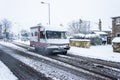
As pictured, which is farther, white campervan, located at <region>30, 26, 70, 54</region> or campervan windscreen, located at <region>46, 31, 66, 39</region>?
campervan windscreen, located at <region>46, 31, 66, 39</region>

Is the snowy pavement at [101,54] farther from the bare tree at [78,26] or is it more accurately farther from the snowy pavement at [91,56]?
the bare tree at [78,26]

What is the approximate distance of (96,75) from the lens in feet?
32.1

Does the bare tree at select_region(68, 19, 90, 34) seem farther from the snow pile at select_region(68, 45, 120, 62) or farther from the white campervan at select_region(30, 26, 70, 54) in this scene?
the white campervan at select_region(30, 26, 70, 54)

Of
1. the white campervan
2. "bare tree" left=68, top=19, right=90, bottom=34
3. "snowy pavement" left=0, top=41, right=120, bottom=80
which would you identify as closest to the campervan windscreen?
the white campervan

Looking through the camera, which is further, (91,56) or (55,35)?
(55,35)

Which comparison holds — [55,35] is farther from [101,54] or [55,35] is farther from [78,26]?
[78,26]

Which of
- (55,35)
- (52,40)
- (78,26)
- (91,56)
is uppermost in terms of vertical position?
(78,26)

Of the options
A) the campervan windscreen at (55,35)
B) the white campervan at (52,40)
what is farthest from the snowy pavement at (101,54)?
the campervan windscreen at (55,35)

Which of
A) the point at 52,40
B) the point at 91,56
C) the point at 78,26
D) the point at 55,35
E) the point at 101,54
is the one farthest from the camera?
the point at 78,26

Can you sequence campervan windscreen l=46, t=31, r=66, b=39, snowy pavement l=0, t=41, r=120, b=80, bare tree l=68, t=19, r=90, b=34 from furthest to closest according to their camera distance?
bare tree l=68, t=19, r=90, b=34 → campervan windscreen l=46, t=31, r=66, b=39 → snowy pavement l=0, t=41, r=120, b=80

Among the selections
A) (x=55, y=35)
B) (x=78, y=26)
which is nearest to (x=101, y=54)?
(x=55, y=35)

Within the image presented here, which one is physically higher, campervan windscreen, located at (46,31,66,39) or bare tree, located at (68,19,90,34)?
bare tree, located at (68,19,90,34)

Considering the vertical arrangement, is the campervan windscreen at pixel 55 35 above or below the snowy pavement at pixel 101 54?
above

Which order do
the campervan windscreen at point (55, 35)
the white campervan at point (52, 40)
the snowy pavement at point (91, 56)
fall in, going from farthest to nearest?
1. the campervan windscreen at point (55, 35)
2. the white campervan at point (52, 40)
3. the snowy pavement at point (91, 56)
